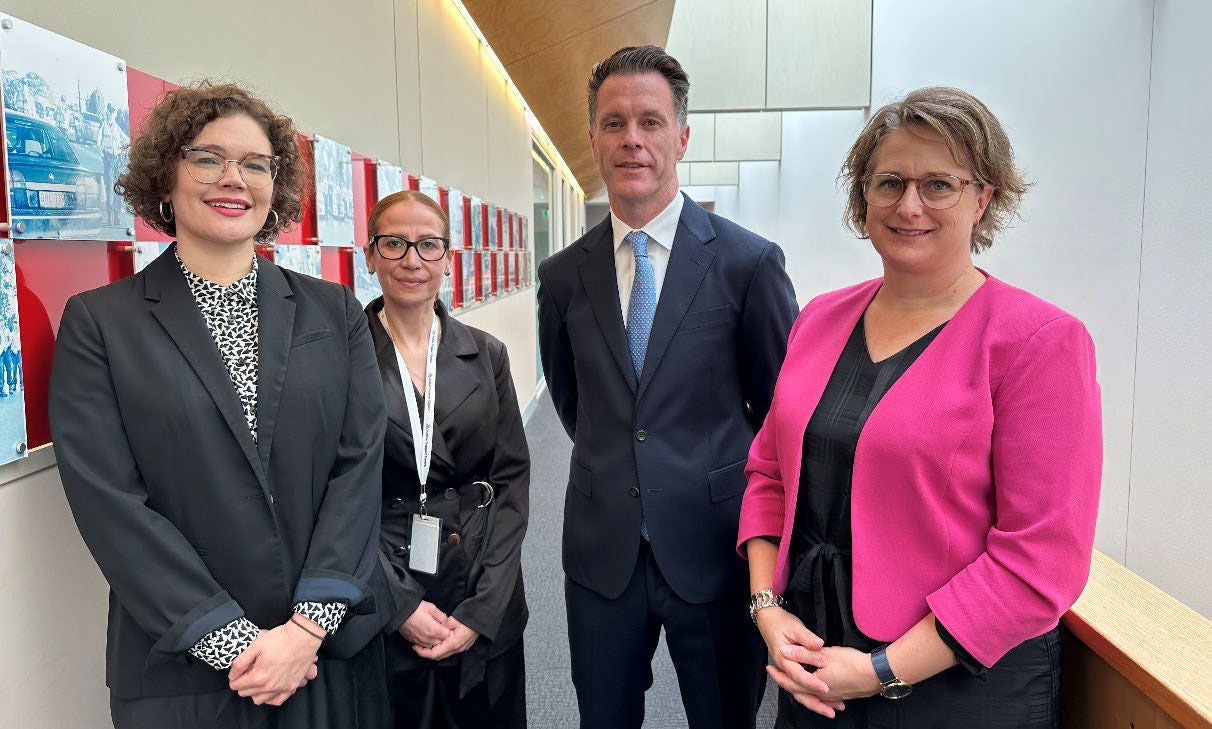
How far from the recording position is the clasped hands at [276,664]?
1.33 m

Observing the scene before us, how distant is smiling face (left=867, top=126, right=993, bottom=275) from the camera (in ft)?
4.35

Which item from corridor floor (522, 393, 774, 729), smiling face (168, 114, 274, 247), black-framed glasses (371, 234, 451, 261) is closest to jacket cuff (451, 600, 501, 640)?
black-framed glasses (371, 234, 451, 261)

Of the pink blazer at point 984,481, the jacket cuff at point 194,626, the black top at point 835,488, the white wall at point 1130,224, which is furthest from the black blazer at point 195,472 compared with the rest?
the white wall at point 1130,224

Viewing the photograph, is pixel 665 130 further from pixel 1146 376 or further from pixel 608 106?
pixel 1146 376

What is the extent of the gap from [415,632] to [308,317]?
0.82 meters

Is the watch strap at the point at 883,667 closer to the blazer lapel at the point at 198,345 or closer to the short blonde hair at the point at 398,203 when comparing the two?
the blazer lapel at the point at 198,345

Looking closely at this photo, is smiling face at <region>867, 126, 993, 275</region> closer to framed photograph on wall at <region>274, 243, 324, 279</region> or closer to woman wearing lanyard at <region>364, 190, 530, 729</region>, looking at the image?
woman wearing lanyard at <region>364, 190, 530, 729</region>

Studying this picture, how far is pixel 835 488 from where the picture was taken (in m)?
1.42

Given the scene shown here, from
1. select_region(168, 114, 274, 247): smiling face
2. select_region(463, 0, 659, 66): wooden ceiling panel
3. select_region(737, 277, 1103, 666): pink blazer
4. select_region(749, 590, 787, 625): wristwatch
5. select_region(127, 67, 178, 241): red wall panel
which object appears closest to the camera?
select_region(737, 277, 1103, 666): pink blazer

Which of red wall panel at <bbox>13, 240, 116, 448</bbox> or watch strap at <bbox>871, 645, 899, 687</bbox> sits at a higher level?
red wall panel at <bbox>13, 240, 116, 448</bbox>

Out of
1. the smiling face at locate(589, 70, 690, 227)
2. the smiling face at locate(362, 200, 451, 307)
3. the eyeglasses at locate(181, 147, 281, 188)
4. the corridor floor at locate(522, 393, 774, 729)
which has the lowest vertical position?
the corridor floor at locate(522, 393, 774, 729)

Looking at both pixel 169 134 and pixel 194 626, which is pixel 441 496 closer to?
pixel 194 626

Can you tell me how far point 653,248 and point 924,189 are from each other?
76 cm

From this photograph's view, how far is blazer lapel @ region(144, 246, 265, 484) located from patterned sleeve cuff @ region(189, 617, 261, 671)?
0.86 ft
